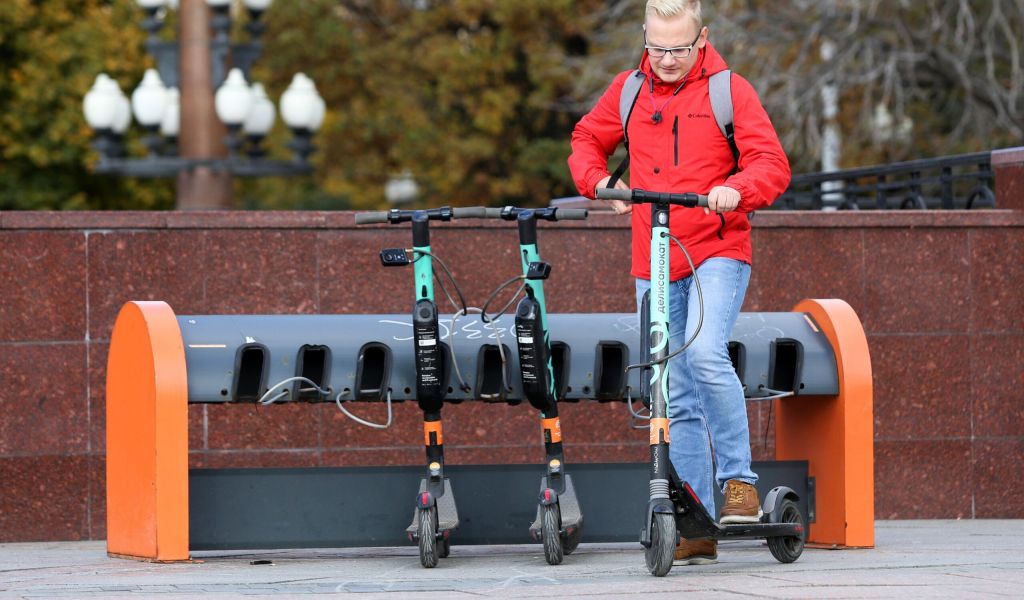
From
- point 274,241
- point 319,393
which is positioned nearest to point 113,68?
point 274,241

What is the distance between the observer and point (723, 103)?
6145 mm

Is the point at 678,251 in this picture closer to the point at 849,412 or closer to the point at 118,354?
the point at 849,412

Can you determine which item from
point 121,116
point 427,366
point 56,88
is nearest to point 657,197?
point 427,366

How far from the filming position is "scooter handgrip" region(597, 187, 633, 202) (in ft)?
19.5

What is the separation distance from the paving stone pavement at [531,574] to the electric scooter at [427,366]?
0.48 feet

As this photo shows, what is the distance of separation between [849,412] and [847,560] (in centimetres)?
70

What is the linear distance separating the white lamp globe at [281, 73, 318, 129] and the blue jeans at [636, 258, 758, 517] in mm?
16639

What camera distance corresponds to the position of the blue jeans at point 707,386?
6.20 meters

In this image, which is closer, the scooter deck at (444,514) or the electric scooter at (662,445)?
the electric scooter at (662,445)

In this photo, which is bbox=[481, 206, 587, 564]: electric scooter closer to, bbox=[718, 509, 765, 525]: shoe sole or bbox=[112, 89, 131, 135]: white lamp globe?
bbox=[718, 509, 765, 525]: shoe sole

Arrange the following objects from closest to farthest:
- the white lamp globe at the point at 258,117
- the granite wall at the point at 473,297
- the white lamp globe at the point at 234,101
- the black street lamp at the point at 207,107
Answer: the granite wall at the point at 473,297
the white lamp globe at the point at 234,101
the black street lamp at the point at 207,107
the white lamp globe at the point at 258,117

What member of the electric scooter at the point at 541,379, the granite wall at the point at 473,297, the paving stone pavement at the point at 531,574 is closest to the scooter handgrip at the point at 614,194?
the electric scooter at the point at 541,379

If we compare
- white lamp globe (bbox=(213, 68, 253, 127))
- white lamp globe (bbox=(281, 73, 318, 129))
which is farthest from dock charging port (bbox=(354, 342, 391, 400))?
white lamp globe (bbox=(281, 73, 318, 129))

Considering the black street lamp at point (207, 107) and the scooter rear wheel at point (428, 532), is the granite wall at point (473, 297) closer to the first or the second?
the scooter rear wheel at point (428, 532)
